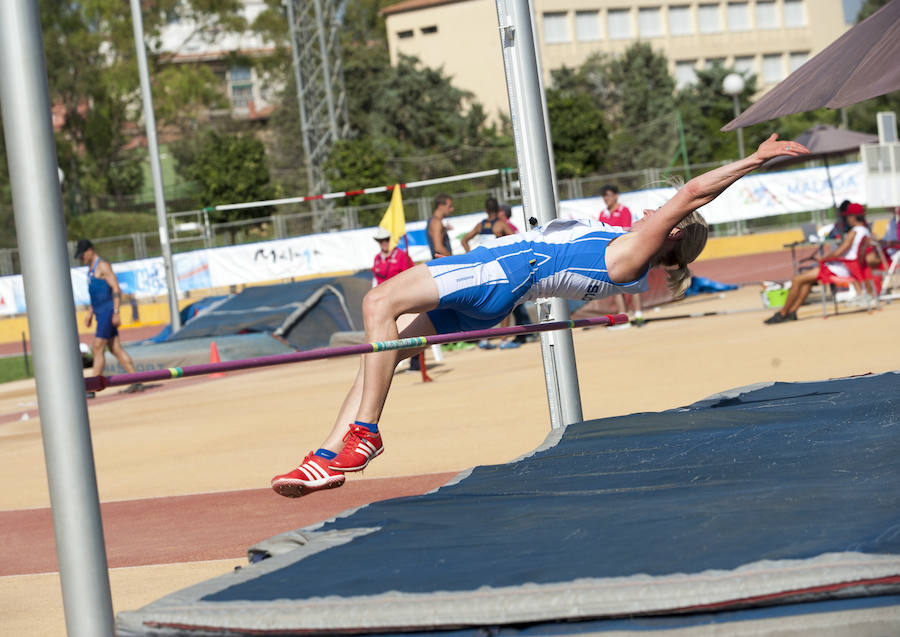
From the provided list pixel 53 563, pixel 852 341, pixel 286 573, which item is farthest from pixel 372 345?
pixel 852 341

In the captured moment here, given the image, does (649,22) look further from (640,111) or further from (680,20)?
(640,111)

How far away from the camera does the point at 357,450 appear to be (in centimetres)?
463

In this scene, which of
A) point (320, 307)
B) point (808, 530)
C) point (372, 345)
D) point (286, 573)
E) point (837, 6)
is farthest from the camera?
point (837, 6)

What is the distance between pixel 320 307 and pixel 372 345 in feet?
39.9

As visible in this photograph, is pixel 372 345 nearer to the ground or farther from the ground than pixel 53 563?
farther from the ground

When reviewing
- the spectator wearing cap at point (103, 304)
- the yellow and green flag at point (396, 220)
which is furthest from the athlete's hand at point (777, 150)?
the yellow and green flag at point (396, 220)

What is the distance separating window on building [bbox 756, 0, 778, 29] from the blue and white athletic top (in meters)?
68.7

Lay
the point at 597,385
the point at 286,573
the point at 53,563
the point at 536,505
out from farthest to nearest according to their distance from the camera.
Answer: the point at 597,385, the point at 53,563, the point at 536,505, the point at 286,573

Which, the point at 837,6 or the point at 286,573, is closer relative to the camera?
the point at 286,573

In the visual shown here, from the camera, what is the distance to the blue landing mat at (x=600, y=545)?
2885 millimetres

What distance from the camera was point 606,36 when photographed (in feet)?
217

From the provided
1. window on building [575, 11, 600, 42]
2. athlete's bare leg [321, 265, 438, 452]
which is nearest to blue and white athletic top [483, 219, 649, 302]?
A: athlete's bare leg [321, 265, 438, 452]

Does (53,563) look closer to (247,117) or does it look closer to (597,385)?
(597,385)

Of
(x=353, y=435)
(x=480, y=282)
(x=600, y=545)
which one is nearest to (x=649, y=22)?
(x=480, y=282)
